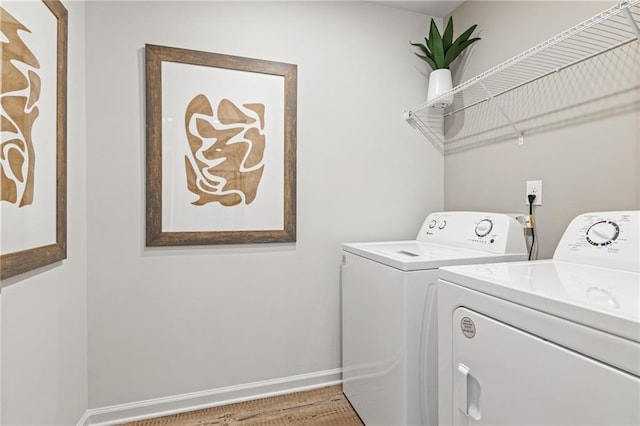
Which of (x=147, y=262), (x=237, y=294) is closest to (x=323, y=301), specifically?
(x=237, y=294)

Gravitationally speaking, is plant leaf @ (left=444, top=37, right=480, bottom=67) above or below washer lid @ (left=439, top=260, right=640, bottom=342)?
above

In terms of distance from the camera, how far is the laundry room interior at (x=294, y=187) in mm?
1299

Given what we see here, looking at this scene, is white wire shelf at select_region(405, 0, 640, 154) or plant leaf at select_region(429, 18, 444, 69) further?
plant leaf at select_region(429, 18, 444, 69)

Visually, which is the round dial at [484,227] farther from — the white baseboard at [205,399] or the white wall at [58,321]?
the white wall at [58,321]

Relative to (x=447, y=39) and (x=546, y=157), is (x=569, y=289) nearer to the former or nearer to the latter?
(x=546, y=157)

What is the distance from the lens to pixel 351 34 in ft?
6.64

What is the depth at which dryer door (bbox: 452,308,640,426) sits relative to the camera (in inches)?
24.1

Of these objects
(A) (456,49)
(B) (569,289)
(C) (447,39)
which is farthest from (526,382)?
(C) (447,39)

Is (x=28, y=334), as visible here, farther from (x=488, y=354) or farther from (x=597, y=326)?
(x=597, y=326)

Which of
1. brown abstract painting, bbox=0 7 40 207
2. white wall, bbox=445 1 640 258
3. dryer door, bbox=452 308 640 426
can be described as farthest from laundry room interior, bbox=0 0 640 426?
dryer door, bbox=452 308 640 426

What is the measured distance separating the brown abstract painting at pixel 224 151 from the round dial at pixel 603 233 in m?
1.49

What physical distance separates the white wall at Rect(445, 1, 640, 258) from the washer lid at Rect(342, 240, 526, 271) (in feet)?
1.11

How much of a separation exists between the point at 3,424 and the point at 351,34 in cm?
233

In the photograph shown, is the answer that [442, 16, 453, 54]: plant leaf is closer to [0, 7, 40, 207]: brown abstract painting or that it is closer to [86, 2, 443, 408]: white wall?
[86, 2, 443, 408]: white wall
